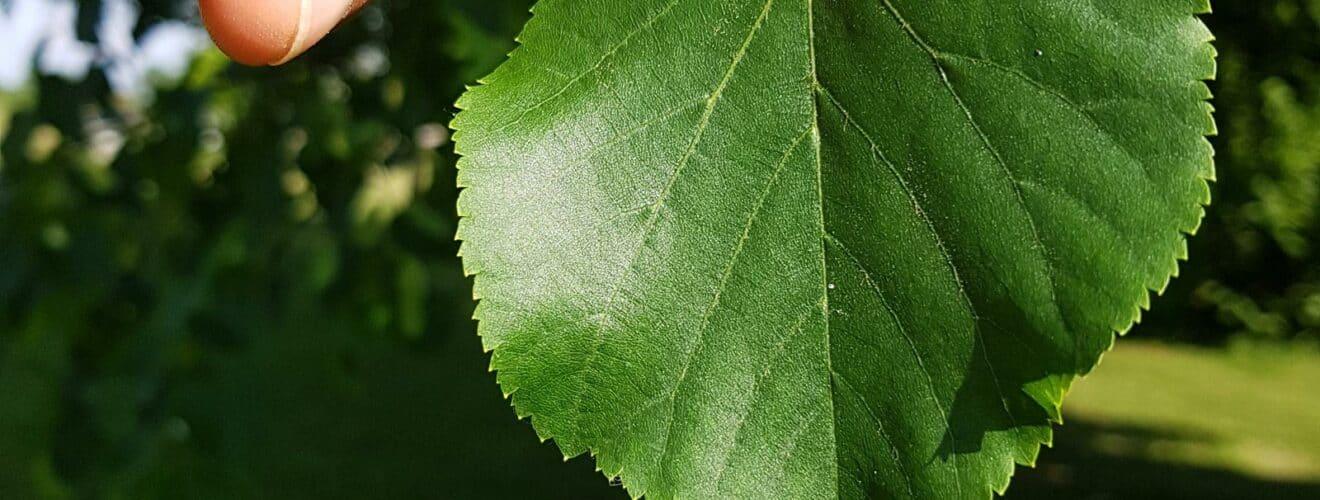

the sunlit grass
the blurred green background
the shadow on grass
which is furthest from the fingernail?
the sunlit grass

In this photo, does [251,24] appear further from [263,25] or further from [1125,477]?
[1125,477]

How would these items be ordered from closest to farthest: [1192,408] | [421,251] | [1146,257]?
[1146,257] → [421,251] → [1192,408]

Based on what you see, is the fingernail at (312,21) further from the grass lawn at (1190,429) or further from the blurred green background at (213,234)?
the grass lawn at (1190,429)

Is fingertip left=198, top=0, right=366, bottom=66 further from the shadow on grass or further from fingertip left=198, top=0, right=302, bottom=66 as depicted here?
the shadow on grass

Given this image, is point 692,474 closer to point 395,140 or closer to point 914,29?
point 914,29

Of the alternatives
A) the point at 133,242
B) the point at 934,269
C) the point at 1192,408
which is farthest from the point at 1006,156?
the point at 1192,408

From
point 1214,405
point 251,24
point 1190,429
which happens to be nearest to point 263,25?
point 251,24
